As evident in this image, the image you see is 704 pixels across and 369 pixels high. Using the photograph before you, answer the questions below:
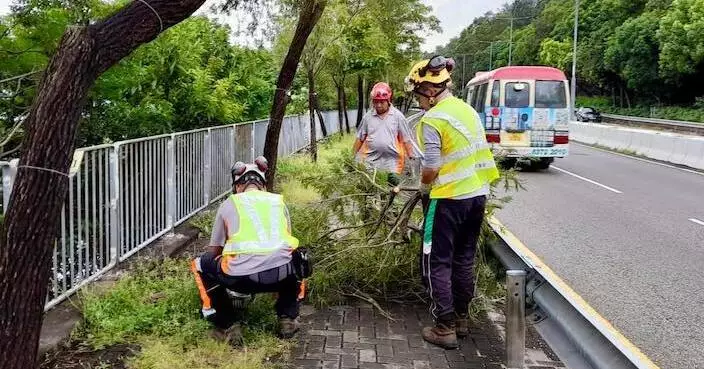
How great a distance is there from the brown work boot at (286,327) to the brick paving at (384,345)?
0.31 ft

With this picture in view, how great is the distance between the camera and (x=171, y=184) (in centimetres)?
710

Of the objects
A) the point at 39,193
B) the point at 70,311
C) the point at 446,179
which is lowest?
the point at 70,311

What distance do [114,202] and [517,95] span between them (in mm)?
12621

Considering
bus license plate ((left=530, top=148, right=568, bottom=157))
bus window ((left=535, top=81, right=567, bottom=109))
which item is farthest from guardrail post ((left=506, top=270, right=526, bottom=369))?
bus window ((left=535, top=81, right=567, bottom=109))

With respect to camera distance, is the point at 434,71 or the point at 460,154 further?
the point at 434,71

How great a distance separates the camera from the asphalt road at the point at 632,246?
5227 mm

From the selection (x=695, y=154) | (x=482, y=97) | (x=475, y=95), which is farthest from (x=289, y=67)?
(x=695, y=154)

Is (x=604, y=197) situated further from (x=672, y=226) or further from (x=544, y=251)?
(x=544, y=251)

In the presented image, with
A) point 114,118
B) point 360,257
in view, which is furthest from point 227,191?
point 360,257

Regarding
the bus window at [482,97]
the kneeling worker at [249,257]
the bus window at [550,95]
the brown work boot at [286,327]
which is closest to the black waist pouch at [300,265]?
the kneeling worker at [249,257]

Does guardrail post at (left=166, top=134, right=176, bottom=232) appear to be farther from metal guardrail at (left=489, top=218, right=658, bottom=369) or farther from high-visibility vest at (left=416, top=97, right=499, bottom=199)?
metal guardrail at (left=489, top=218, right=658, bottom=369)

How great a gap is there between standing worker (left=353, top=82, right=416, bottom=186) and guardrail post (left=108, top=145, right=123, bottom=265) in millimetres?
2199

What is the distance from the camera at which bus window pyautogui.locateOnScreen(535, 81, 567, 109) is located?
53.4 feet

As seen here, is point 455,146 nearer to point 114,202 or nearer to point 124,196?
point 114,202
